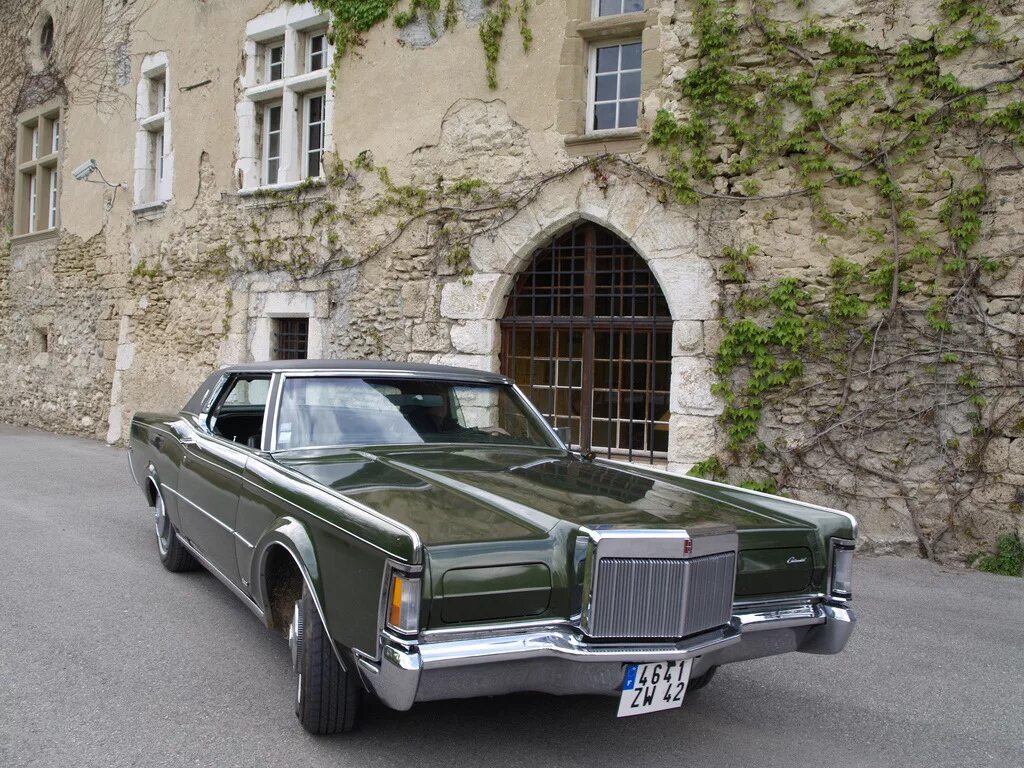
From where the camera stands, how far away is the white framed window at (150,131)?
12602 millimetres

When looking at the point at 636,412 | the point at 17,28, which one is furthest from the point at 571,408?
the point at 17,28

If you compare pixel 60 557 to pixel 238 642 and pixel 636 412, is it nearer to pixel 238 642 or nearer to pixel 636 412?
pixel 238 642

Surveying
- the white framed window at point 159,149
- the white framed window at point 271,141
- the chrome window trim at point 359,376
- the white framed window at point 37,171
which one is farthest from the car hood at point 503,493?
the white framed window at point 37,171

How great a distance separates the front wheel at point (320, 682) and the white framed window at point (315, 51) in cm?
891

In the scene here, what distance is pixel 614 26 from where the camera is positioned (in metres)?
7.97

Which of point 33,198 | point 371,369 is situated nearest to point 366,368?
point 371,369

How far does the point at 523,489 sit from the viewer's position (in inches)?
132

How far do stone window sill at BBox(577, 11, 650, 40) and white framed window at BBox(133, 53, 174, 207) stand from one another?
7084 mm

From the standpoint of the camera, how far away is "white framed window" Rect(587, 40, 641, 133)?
8.16 m

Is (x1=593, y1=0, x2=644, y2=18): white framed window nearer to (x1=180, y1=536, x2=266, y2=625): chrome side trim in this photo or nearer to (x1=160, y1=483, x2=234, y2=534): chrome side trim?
(x1=160, y1=483, x2=234, y2=534): chrome side trim

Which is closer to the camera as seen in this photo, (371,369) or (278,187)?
(371,369)

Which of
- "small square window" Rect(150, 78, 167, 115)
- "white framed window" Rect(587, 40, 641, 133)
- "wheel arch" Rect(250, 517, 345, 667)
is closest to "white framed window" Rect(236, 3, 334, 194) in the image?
"small square window" Rect(150, 78, 167, 115)

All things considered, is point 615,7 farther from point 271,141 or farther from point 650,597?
point 650,597

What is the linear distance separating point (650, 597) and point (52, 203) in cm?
1557
